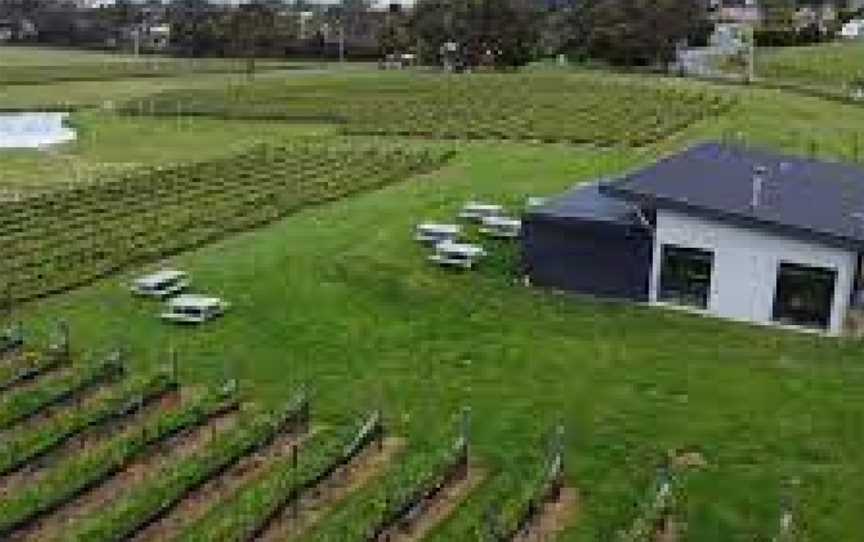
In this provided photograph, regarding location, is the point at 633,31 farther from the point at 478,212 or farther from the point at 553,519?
the point at 553,519

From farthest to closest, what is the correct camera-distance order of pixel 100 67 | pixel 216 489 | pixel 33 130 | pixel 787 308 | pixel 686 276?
1. pixel 100 67
2. pixel 33 130
3. pixel 686 276
4. pixel 787 308
5. pixel 216 489

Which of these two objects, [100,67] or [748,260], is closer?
[748,260]

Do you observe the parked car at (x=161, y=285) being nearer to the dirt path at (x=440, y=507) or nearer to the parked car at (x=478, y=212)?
the parked car at (x=478, y=212)

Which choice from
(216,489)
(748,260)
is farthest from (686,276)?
(216,489)

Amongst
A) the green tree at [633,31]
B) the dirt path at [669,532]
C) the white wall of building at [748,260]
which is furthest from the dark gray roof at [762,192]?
the green tree at [633,31]

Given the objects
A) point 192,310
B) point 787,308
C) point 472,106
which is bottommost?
point 192,310

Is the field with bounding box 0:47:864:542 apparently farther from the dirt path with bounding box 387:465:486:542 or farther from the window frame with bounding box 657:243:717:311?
the window frame with bounding box 657:243:717:311

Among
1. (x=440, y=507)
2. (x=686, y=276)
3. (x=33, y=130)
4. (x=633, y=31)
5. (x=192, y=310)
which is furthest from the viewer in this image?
(x=633, y=31)
